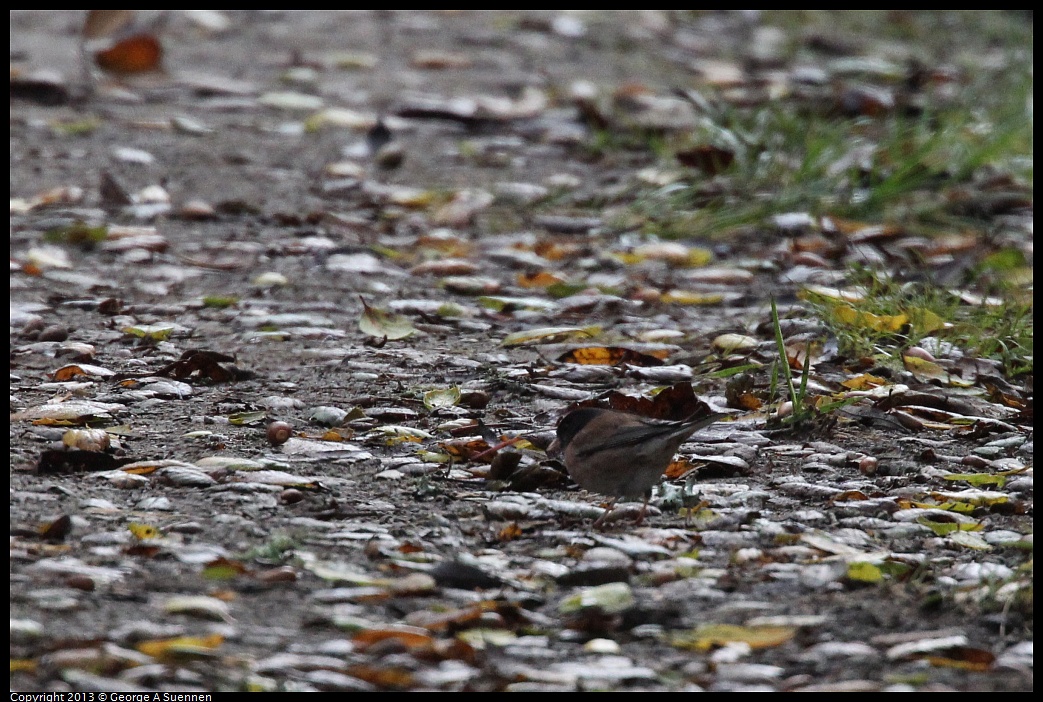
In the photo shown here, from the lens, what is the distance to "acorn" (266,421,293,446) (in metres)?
3.20

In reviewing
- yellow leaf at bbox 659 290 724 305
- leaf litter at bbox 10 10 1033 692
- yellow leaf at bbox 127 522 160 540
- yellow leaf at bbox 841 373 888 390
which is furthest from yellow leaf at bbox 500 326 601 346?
yellow leaf at bbox 127 522 160 540

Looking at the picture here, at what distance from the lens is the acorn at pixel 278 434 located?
3197mm


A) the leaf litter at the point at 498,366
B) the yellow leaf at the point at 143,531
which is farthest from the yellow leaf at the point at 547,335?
the yellow leaf at the point at 143,531

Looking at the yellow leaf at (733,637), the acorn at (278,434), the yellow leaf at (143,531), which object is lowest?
the yellow leaf at (143,531)

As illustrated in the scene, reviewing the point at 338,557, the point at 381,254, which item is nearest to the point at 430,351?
the point at 381,254

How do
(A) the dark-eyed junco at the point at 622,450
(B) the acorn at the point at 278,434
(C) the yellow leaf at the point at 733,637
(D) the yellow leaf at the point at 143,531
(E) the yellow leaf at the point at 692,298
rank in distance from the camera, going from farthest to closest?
(E) the yellow leaf at the point at 692,298, (B) the acorn at the point at 278,434, (A) the dark-eyed junco at the point at 622,450, (D) the yellow leaf at the point at 143,531, (C) the yellow leaf at the point at 733,637

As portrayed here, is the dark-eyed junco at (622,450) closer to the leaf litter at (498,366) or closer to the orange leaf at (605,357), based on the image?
the leaf litter at (498,366)

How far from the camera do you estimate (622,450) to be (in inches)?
Answer: 113

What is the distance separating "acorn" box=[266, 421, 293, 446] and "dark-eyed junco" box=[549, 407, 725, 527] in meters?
0.70

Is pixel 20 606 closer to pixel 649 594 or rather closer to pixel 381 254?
pixel 649 594

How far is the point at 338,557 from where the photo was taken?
2617 millimetres

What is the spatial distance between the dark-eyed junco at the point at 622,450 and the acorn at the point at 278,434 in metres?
0.70

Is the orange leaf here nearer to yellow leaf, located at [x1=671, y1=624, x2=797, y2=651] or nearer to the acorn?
the acorn

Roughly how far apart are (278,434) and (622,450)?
2.87 feet
